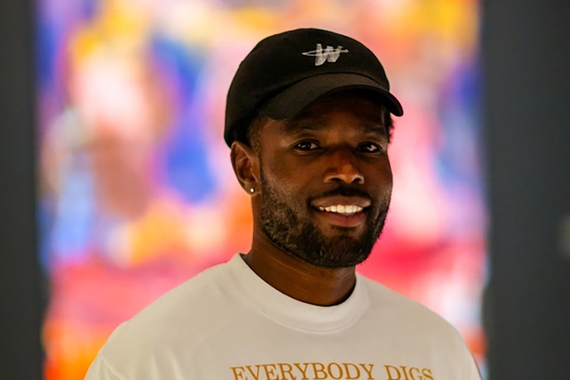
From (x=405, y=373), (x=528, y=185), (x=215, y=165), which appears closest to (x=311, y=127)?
(x=405, y=373)

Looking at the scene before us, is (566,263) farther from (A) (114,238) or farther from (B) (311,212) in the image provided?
(B) (311,212)

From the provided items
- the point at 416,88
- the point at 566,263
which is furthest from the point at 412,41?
the point at 566,263

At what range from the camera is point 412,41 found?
9.29ft

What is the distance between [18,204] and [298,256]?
1434 mm

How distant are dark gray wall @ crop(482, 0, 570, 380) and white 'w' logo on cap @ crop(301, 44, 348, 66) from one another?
163 cm

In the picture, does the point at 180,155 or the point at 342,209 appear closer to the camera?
the point at 342,209

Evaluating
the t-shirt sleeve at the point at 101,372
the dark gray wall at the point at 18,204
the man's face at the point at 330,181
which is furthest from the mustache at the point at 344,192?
the dark gray wall at the point at 18,204

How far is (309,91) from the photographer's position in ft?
4.30

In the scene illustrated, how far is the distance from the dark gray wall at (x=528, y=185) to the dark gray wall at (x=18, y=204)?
1.39 meters

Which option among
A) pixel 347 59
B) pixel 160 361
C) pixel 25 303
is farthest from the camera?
pixel 25 303

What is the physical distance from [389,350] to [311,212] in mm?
246

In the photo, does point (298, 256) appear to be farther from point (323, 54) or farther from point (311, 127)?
point (323, 54)

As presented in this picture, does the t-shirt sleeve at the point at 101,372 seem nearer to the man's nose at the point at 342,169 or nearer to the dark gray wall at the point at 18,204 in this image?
the man's nose at the point at 342,169

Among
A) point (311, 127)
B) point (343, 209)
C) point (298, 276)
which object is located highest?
point (311, 127)
